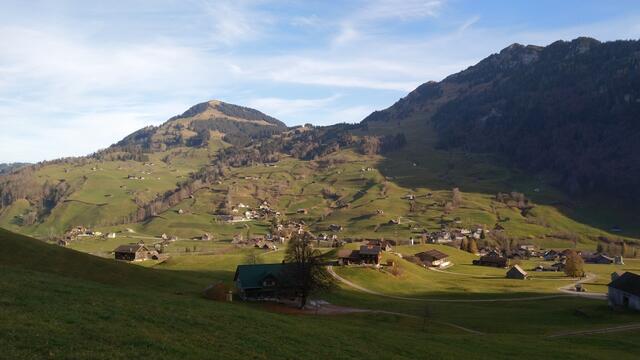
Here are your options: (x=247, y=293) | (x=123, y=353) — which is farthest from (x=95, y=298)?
(x=247, y=293)

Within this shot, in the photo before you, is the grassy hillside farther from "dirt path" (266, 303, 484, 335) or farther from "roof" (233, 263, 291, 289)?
"roof" (233, 263, 291, 289)

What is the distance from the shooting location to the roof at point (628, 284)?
8800cm

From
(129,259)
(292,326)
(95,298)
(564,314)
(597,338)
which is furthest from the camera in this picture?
(129,259)

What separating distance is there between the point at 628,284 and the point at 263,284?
64.9 m

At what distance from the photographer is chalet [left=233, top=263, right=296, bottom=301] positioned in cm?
8793

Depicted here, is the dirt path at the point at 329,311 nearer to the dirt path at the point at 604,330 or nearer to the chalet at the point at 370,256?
the dirt path at the point at 604,330

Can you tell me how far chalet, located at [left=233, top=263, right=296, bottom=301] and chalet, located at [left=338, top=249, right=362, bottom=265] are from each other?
5649 cm

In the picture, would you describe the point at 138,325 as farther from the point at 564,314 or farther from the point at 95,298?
the point at 564,314

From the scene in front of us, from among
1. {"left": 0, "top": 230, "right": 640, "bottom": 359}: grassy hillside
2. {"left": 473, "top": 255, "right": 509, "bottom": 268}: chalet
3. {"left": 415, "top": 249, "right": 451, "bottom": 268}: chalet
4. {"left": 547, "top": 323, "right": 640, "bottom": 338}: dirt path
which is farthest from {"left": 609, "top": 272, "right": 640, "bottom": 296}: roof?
{"left": 473, "top": 255, "right": 509, "bottom": 268}: chalet

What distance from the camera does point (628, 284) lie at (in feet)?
295

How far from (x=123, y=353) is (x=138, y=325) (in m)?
7.56

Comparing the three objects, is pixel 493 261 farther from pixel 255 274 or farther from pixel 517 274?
pixel 255 274

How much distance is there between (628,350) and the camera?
178ft

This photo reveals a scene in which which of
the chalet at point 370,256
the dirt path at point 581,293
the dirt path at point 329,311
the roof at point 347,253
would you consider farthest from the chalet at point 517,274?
the dirt path at point 329,311
